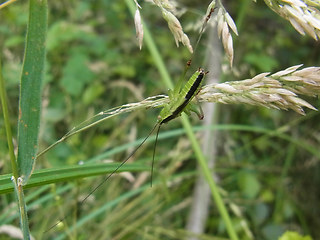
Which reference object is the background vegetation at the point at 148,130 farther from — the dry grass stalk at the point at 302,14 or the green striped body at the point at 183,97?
the dry grass stalk at the point at 302,14

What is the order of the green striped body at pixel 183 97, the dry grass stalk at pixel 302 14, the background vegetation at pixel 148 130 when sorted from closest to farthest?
the dry grass stalk at pixel 302 14 < the green striped body at pixel 183 97 < the background vegetation at pixel 148 130

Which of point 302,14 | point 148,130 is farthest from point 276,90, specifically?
point 148,130

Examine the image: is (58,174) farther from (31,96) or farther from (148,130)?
(148,130)

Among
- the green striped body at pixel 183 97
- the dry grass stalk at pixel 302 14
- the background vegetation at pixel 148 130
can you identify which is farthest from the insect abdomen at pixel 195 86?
the background vegetation at pixel 148 130

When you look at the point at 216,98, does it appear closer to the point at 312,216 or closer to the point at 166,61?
the point at 312,216

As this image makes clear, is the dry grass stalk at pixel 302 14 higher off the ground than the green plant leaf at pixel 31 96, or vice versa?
the dry grass stalk at pixel 302 14

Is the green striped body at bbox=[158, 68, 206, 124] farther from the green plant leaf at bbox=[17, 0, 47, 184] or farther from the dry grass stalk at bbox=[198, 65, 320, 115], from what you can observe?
the green plant leaf at bbox=[17, 0, 47, 184]
